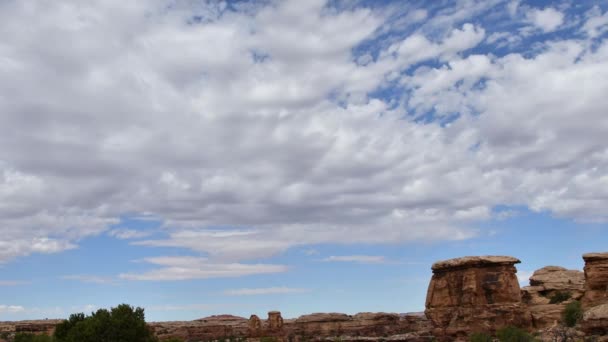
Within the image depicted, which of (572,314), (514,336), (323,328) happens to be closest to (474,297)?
(572,314)

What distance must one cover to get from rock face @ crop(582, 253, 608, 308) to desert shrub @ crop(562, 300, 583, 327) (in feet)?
16.0

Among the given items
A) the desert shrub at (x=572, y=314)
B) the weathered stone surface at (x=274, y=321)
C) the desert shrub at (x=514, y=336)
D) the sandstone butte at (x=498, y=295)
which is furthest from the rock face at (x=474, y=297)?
the weathered stone surface at (x=274, y=321)

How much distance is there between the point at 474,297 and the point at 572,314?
21.2m

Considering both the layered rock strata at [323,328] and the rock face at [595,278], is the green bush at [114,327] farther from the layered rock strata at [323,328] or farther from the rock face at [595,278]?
the layered rock strata at [323,328]

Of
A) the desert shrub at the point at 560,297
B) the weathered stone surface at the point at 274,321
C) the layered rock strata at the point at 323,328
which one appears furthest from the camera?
the layered rock strata at the point at 323,328

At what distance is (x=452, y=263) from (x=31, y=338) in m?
64.1

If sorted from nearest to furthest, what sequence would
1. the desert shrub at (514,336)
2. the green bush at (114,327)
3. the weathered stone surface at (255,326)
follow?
the green bush at (114,327)
the desert shrub at (514,336)
the weathered stone surface at (255,326)

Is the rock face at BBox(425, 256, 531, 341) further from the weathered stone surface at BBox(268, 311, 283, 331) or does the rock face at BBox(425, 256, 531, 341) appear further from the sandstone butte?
the weathered stone surface at BBox(268, 311, 283, 331)

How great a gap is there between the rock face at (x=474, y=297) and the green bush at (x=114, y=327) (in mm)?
52440

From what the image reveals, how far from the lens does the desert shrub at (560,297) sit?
8644cm

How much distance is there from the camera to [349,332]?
503 feet

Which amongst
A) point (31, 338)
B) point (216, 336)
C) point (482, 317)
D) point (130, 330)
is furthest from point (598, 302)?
point (216, 336)

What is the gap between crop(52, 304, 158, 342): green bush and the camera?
5162 cm

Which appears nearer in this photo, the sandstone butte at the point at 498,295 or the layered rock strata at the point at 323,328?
the sandstone butte at the point at 498,295
